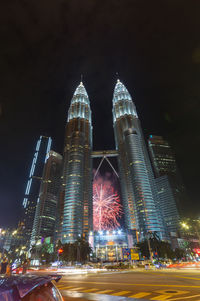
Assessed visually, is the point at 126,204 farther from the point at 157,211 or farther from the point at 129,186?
the point at 157,211

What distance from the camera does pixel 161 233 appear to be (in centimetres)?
13325

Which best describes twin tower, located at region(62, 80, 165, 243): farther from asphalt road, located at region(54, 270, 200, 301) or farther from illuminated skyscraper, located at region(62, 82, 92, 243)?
asphalt road, located at region(54, 270, 200, 301)

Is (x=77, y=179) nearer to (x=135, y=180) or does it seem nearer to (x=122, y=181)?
(x=122, y=181)

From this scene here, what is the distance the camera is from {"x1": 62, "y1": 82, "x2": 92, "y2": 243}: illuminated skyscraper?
5399 inches

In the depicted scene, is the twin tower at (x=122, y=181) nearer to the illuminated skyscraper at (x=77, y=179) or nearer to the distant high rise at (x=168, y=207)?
the illuminated skyscraper at (x=77, y=179)

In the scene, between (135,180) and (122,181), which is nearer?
(135,180)

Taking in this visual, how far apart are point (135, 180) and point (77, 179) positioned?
5181 cm

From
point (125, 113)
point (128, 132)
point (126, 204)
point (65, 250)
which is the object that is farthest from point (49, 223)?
point (125, 113)

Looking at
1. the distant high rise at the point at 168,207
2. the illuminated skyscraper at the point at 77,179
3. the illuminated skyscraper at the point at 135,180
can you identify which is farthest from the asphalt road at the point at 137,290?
the distant high rise at the point at 168,207

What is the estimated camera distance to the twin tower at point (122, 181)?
135625 mm

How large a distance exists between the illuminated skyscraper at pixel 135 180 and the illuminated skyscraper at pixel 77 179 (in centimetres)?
3475

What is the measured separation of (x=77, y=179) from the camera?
502 feet

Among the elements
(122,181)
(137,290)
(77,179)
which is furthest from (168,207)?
(137,290)

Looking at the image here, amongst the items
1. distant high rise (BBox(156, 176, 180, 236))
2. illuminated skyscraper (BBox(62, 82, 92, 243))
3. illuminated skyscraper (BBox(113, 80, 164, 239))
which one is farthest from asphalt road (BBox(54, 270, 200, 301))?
distant high rise (BBox(156, 176, 180, 236))
